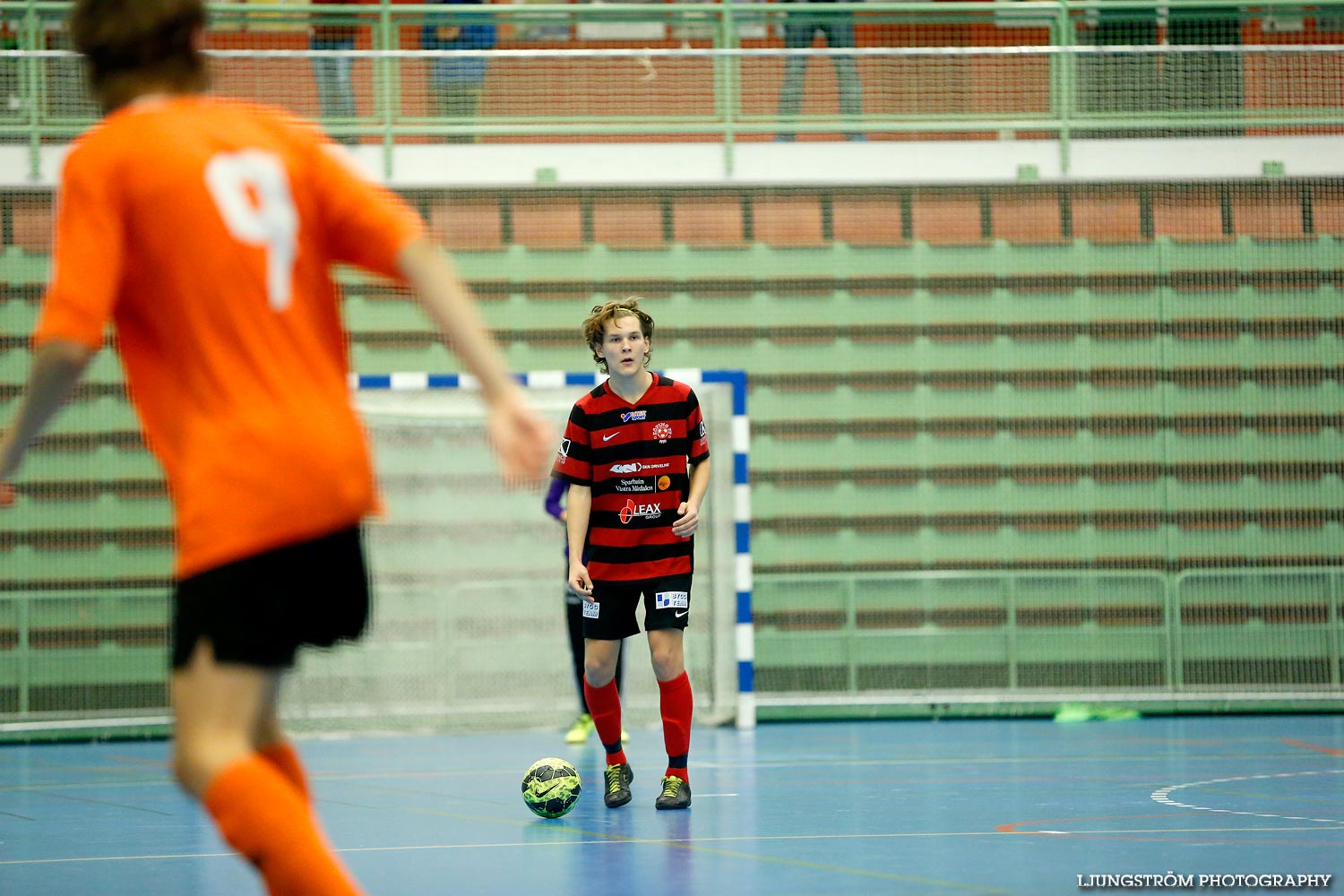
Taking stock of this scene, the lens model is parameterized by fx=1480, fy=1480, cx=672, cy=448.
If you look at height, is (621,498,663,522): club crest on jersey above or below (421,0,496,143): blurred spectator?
below

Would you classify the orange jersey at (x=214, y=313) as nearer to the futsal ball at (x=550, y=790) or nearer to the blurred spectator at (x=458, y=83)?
the futsal ball at (x=550, y=790)

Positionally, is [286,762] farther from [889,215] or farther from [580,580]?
[889,215]

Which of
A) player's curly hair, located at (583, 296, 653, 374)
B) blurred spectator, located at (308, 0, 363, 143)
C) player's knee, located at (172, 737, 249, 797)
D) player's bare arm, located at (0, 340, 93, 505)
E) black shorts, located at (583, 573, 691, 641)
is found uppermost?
blurred spectator, located at (308, 0, 363, 143)

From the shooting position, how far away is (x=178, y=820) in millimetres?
5703

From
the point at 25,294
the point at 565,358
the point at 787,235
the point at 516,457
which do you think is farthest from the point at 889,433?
the point at 516,457

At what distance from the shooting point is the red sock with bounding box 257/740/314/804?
226cm

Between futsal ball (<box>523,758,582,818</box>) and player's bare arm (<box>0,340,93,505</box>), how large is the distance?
3.55 m

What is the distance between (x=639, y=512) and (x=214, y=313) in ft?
12.2

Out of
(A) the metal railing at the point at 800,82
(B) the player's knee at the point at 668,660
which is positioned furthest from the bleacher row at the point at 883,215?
(B) the player's knee at the point at 668,660

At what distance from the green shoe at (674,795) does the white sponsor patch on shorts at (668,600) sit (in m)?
0.65

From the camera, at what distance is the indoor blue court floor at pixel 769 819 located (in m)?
4.12

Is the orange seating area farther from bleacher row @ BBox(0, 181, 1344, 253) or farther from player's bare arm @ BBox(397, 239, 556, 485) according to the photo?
player's bare arm @ BBox(397, 239, 556, 485)

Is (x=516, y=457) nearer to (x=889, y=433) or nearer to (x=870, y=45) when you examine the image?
(x=889, y=433)

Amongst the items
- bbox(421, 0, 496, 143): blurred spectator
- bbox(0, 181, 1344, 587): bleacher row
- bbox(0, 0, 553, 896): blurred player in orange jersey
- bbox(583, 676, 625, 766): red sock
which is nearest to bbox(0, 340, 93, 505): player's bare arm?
bbox(0, 0, 553, 896): blurred player in orange jersey
